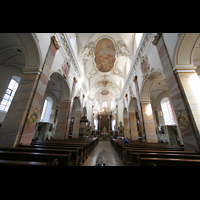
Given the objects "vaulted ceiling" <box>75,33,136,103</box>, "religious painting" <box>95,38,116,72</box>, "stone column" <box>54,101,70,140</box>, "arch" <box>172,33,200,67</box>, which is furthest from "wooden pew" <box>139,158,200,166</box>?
"religious painting" <box>95,38,116,72</box>

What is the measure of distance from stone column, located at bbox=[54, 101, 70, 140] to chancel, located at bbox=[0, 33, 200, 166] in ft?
0.12

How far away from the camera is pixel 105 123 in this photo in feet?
72.0

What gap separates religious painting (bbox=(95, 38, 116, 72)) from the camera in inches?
460

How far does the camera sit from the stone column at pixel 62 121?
7189 millimetres

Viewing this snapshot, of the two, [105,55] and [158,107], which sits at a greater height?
[105,55]

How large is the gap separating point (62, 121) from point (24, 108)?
4147mm

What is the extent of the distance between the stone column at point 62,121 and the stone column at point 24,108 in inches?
137

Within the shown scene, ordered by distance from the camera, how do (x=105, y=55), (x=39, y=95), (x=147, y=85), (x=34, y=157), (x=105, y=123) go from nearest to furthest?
(x=34, y=157)
(x=39, y=95)
(x=147, y=85)
(x=105, y=55)
(x=105, y=123)

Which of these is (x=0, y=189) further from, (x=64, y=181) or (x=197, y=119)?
(x=197, y=119)

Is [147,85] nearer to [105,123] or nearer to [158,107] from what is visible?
[158,107]

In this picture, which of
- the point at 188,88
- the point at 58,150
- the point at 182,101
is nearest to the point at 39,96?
the point at 58,150

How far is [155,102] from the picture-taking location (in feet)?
43.0

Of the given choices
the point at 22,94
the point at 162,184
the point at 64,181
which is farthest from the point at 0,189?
the point at 22,94
